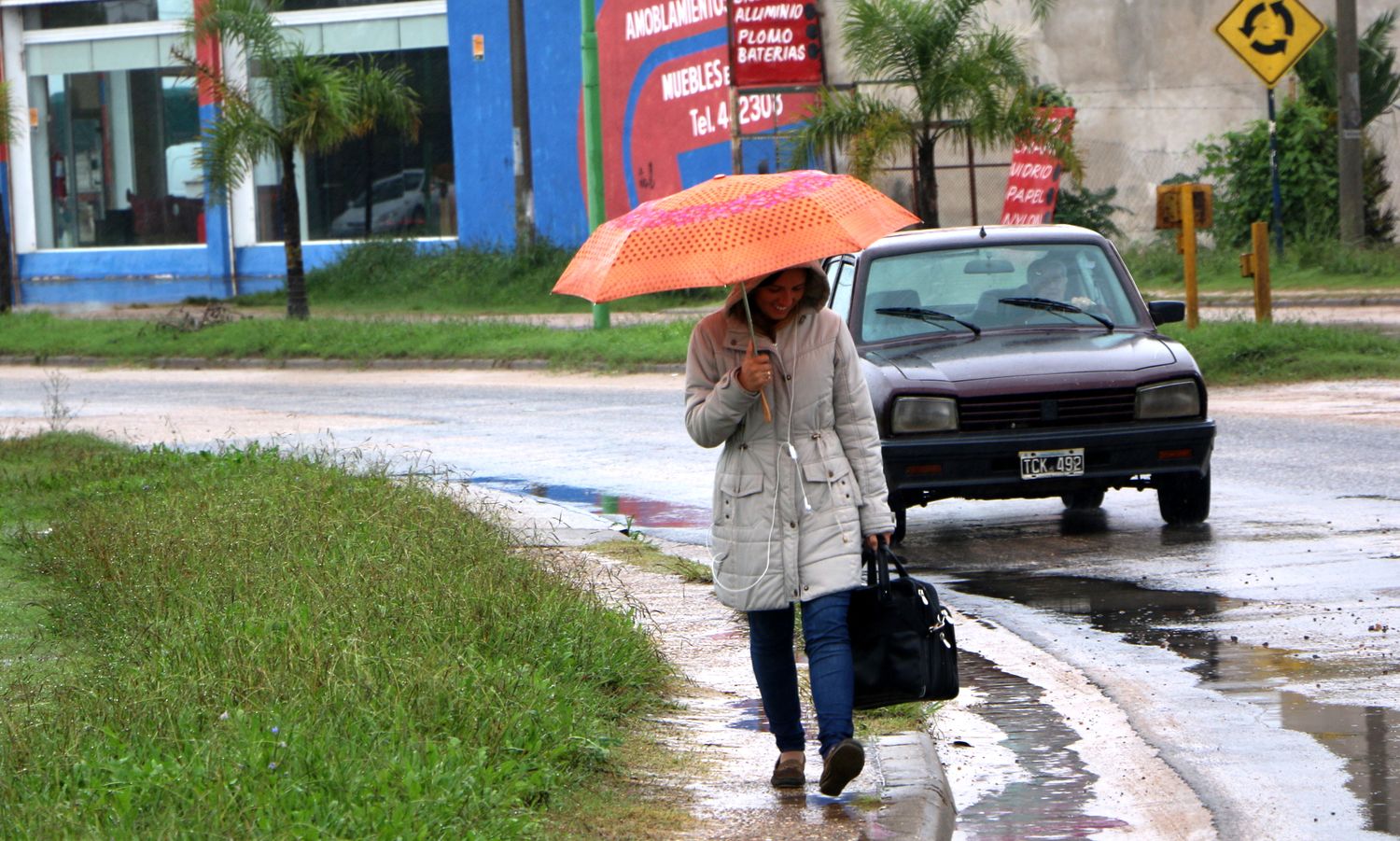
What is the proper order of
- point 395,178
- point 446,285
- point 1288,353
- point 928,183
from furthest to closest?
point 395,178
point 446,285
point 928,183
point 1288,353

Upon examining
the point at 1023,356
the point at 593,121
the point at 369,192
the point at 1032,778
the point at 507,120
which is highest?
the point at 507,120

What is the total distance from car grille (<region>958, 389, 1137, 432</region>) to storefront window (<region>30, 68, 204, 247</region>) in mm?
30569

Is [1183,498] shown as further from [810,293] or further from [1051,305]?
[810,293]

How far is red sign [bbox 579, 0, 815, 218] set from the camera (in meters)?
31.1

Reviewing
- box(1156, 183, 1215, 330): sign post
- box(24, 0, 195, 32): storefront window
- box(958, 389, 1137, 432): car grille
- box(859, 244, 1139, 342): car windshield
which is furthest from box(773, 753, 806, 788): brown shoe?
box(24, 0, 195, 32): storefront window

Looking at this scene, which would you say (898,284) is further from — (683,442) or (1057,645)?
(683,442)

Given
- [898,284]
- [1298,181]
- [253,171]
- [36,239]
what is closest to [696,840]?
[898,284]

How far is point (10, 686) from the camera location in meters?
5.82

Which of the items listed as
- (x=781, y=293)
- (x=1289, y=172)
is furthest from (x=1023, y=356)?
(x=1289, y=172)

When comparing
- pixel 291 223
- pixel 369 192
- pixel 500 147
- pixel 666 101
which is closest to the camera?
pixel 291 223

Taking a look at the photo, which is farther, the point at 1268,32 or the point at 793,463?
the point at 1268,32

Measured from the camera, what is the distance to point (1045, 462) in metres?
9.62

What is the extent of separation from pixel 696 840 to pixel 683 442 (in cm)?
1025

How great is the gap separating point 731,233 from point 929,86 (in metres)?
18.0
